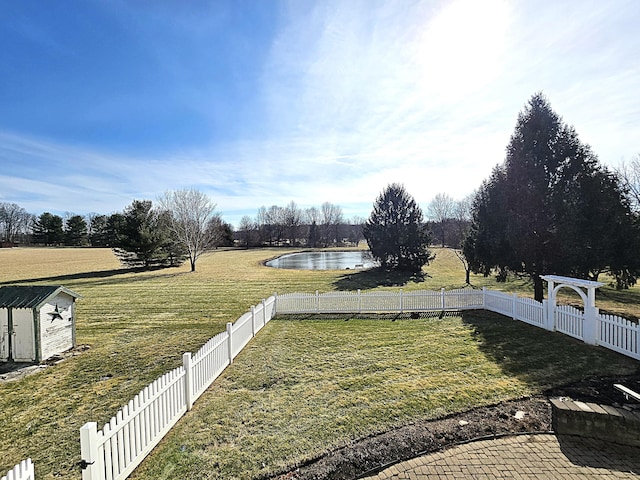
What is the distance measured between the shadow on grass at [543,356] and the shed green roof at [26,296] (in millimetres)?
10608

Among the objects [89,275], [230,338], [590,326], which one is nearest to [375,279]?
[590,326]

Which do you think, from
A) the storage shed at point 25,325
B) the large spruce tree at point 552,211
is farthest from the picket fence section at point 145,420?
the large spruce tree at point 552,211

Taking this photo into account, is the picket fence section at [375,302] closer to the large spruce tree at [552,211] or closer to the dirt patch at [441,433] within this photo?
the large spruce tree at [552,211]

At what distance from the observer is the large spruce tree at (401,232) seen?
85.6 ft

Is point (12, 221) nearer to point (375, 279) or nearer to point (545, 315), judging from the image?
point (375, 279)

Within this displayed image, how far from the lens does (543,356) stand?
7852mm

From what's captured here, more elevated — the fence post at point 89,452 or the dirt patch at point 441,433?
the fence post at point 89,452

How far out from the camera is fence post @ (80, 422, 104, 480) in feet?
10.7

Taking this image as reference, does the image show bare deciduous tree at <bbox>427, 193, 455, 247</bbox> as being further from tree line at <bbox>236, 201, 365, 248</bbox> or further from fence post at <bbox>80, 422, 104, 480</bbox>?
fence post at <bbox>80, 422, 104, 480</bbox>

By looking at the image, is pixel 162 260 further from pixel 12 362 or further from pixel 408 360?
pixel 408 360

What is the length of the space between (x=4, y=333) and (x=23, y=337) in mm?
439

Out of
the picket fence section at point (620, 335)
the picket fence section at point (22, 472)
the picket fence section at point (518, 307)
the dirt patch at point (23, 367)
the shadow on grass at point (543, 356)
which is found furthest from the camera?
the picket fence section at point (518, 307)

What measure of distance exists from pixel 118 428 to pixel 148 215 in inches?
1147

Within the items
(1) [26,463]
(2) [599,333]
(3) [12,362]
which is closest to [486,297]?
(2) [599,333]
